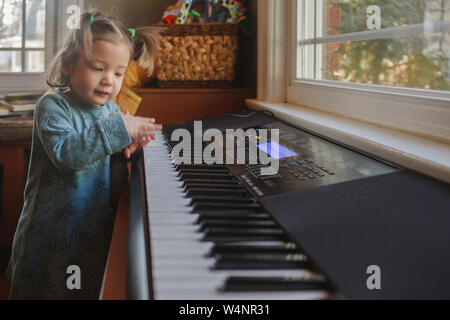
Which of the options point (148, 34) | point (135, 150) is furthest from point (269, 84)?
point (135, 150)

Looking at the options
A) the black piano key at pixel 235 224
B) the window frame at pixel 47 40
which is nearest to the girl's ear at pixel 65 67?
the black piano key at pixel 235 224

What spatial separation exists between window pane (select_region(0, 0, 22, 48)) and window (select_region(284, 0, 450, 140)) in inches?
59.4

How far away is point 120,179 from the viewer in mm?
1363

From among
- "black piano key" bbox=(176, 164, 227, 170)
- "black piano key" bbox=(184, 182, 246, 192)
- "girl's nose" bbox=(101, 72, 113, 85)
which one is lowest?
"black piano key" bbox=(184, 182, 246, 192)

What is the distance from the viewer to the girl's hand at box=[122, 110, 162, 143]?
1130 mm

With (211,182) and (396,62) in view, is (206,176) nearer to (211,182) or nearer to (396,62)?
(211,182)

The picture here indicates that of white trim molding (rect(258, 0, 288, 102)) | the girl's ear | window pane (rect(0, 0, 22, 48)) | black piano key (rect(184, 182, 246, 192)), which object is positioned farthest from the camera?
window pane (rect(0, 0, 22, 48))

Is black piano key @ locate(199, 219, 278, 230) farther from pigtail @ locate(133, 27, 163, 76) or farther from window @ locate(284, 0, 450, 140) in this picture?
pigtail @ locate(133, 27, 163, 76)

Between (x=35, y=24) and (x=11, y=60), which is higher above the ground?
(x=35, y=24)

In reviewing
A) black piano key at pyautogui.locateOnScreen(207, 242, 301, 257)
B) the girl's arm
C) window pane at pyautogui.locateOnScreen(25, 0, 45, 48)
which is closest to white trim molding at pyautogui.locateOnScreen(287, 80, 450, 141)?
black piano key at pyautogui.locateOnScreen(207, 242, 301, 257)

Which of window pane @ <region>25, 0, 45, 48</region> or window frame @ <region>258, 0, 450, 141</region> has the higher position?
window pane @ <region>25, 0, 45, 48</region>

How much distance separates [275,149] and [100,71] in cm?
50

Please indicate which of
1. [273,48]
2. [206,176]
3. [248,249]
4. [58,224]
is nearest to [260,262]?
[248,249]

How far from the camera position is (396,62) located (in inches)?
47.5
